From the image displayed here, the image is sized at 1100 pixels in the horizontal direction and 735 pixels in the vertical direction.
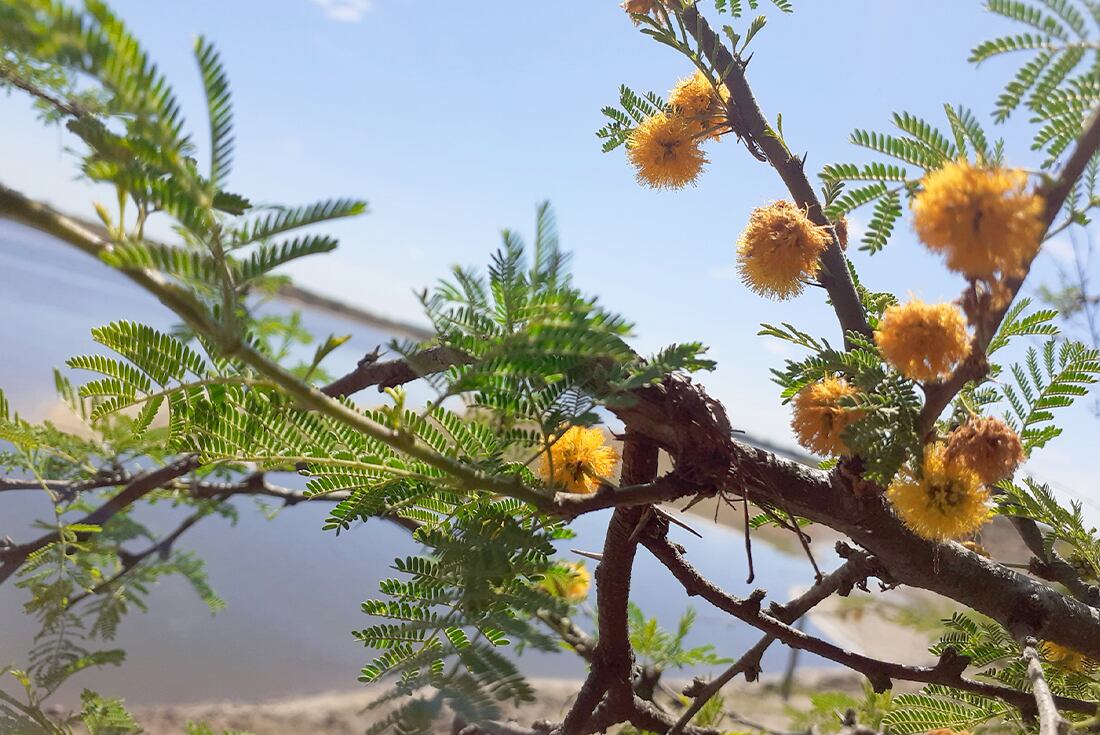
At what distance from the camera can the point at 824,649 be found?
0.55 metres

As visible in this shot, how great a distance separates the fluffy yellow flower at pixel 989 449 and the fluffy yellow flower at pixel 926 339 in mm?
44

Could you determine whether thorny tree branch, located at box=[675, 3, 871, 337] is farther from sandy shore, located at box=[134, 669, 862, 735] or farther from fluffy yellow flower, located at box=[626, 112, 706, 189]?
sandy shore, located at box=[134, 669, 862, 735]

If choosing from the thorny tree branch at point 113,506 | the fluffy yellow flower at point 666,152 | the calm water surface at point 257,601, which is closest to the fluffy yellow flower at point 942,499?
the fluffy yellow flower at point 666,152

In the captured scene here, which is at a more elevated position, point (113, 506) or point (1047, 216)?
point (1047, 216)

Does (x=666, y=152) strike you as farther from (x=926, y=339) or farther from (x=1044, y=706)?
(x=1044, y=706)

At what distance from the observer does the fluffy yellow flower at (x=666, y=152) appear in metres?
0.55

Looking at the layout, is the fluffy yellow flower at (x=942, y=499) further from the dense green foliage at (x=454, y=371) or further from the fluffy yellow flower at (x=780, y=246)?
the fluffy yellow flower at (x=780, y=246)

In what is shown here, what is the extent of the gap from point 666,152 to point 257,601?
2.08 metres

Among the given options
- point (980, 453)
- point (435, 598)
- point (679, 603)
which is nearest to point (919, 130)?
point (980, 453)

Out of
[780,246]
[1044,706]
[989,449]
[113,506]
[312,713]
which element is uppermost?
[780,246]

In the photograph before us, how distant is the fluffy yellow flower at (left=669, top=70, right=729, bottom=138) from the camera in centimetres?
54

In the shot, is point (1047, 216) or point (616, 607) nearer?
point (1047, 216)

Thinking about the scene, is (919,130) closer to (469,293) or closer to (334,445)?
(469,293)

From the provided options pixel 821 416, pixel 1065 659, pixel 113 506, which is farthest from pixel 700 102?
pixel 113 506
